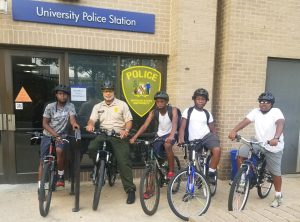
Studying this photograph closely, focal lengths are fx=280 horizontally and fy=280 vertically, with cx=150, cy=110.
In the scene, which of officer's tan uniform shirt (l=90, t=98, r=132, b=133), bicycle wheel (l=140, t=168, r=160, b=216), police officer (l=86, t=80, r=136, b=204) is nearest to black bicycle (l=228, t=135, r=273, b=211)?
bicycle wheel (l=140, t=168, r=160, b=216)

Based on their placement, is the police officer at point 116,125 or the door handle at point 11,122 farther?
the door handle at point 11,122

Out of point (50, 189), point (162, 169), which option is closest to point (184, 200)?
point (162, 169)

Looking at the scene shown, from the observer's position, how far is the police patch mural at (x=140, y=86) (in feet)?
17.5

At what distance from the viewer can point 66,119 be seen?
4367 mm

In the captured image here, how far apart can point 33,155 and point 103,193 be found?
1.51 meters

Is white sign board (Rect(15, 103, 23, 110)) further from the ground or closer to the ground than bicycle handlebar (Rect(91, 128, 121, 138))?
further from the ground

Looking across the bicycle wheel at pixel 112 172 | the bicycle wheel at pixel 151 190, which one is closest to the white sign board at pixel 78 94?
the bicycle wheel at pixel 112 172

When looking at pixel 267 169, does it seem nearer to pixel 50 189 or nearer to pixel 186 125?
pixel 186 125

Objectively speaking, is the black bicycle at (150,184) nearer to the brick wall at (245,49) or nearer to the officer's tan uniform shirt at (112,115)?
the officer's tan uniform shirt at (112,115)

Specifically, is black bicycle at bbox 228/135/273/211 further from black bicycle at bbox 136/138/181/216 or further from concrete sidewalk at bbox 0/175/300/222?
black bicycle at bbox 136/138/181/216

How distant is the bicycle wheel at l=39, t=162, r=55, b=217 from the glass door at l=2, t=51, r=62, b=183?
128 cm

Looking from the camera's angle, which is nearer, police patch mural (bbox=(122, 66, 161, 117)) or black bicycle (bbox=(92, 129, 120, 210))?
black bicycle (bbox=(92, 129, 120, 210))

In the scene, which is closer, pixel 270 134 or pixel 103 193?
pixel 270 134

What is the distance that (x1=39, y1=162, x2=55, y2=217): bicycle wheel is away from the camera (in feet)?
12.0
